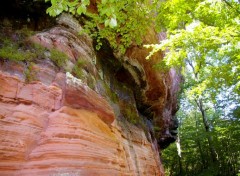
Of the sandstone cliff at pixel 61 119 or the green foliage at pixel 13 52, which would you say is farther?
the green foliage at pixel 13 52

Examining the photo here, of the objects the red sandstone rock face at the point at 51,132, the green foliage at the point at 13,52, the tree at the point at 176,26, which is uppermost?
the tree at the point at 176,26

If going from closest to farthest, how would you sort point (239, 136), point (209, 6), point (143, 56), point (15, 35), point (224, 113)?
point (15, 35), point (209, 6), point (143, 56), point (239, 136), point (224, 113)

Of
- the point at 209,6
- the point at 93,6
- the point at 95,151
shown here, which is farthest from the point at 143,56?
the point at 95,151

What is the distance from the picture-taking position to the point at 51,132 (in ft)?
17.2

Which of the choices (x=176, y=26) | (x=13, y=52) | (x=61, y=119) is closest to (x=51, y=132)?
(x=61, y=119)

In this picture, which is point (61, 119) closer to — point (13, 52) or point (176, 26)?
point (13, 52)

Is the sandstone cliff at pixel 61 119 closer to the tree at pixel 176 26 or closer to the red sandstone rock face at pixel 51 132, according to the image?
the red sandstone rock face at pixel 51 132

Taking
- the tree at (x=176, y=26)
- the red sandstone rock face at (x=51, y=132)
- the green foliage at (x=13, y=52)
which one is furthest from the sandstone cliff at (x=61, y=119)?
the tree at (x=176, y=26)

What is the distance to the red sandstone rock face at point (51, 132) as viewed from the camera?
4715 mm

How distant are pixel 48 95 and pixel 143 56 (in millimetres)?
7677

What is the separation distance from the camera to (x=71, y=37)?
809 centimetres

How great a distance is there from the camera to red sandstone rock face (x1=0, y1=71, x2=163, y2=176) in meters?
4.71

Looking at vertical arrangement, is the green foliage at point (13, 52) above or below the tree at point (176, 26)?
below

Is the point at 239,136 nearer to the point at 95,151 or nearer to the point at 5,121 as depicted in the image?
the point at 95,151
